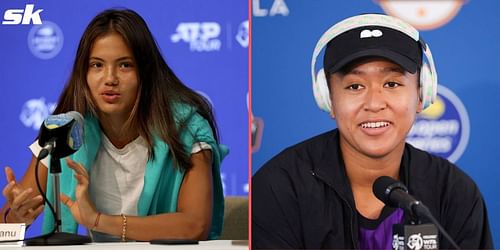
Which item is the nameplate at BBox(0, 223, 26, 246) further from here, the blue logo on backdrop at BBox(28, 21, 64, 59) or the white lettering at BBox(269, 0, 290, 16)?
the blue logo on backdrop at BBox(28, 21, 64, 59)

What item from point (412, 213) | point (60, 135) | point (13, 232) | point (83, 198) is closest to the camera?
point (412, 213)

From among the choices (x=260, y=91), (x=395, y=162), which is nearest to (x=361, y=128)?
(x=395, y=162)

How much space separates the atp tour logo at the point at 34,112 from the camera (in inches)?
163

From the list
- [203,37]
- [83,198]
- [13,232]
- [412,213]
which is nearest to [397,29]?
[412,213]

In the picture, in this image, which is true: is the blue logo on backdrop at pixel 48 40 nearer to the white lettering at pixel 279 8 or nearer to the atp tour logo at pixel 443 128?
the white lettering at pixel 279 8

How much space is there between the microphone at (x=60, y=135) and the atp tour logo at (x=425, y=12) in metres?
1.47

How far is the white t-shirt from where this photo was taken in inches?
147

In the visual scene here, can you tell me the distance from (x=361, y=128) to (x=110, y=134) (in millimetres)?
2189

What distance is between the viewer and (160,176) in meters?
3.70

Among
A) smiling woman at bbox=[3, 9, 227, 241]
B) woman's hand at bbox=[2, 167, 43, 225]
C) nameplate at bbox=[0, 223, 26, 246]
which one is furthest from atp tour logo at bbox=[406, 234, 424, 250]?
woman's hand at bbox=[2, 167, 43, 225]

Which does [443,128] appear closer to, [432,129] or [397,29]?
[432,129]

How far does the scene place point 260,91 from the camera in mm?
1907

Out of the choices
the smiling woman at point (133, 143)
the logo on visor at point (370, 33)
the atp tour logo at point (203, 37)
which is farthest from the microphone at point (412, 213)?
the atp tour logo at point (203, 37)

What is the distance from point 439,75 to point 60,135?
1558 millimetres
